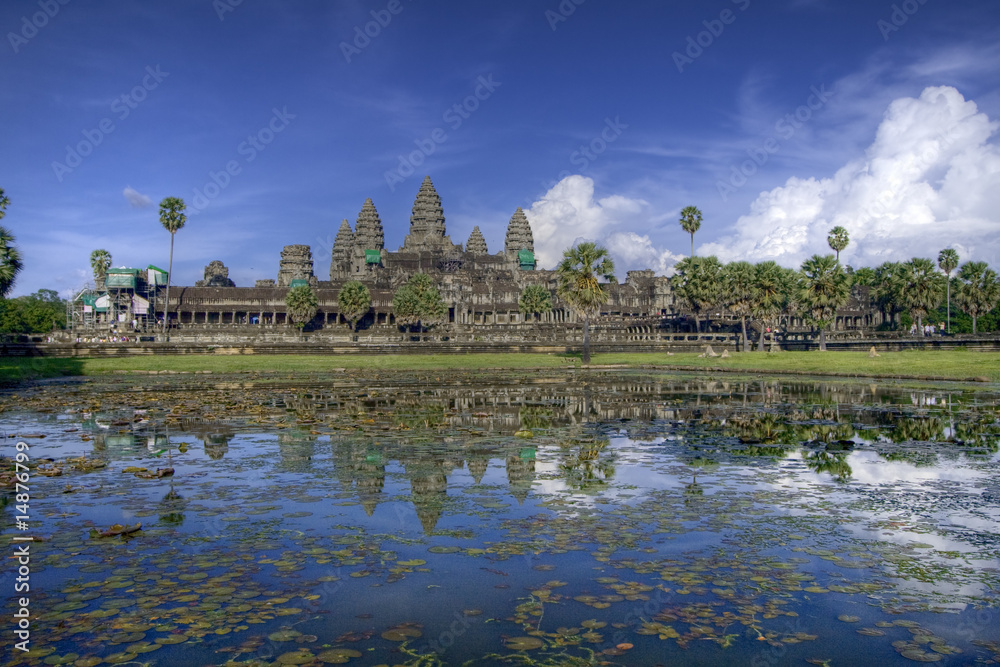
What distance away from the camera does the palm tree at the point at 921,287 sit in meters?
72.8

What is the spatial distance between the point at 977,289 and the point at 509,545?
85.2 metres

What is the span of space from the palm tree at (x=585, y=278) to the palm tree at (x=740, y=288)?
20.9 metres

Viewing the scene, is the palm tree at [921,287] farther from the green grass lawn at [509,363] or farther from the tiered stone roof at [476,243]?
the tiered stone roof at [476,243]

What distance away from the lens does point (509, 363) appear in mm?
48562

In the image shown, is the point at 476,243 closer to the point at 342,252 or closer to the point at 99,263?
the point at 342,252

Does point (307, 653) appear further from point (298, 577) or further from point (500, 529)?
point (500, 529)

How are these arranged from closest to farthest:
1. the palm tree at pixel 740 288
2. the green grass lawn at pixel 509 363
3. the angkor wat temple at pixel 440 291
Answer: the green grass lawn at pixel 509 363
the palm tree at pixel 740 288
the angkor wat temple at pixel 440 291

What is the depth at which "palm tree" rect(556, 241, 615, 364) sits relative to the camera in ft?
166

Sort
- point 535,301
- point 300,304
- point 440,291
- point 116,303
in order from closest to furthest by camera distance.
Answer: point 300,304
point 116,303
point 535,301
point 440,291

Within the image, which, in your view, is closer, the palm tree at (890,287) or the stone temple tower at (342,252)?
the palm tree at (890,287)

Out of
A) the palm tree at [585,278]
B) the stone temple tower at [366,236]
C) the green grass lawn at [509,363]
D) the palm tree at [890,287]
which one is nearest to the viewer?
the green grass lawn at [509,363]
